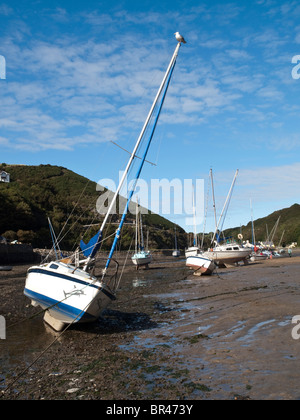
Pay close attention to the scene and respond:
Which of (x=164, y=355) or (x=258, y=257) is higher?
(x=258, y=257)

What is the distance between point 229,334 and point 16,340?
759 centimetres

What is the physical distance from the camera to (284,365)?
842 centimetres

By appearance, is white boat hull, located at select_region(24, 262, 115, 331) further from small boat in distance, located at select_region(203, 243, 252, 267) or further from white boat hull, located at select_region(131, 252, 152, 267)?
white boat hull, located at select_region(131, 252, 152, 267)

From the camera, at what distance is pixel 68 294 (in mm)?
12867

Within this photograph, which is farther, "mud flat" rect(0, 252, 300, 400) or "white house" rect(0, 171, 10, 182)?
"white house" rect(0, 171, 10, 182)

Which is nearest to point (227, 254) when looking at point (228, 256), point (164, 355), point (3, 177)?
point (228, 256)

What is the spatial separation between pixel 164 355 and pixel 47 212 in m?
92.0

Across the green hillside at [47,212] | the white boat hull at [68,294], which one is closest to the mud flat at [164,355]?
the white boat hull at [68,294]

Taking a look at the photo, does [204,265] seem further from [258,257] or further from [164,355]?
[258,257]

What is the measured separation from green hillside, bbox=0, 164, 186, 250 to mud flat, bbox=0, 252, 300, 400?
2083 centimetres

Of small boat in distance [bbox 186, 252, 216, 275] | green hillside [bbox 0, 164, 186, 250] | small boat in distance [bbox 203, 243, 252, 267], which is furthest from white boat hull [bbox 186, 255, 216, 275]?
green hillside [bbox 0, 164, 186, 250]

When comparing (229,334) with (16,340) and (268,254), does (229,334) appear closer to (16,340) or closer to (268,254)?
(16,340)

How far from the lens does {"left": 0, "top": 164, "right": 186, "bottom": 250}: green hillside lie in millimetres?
77438
